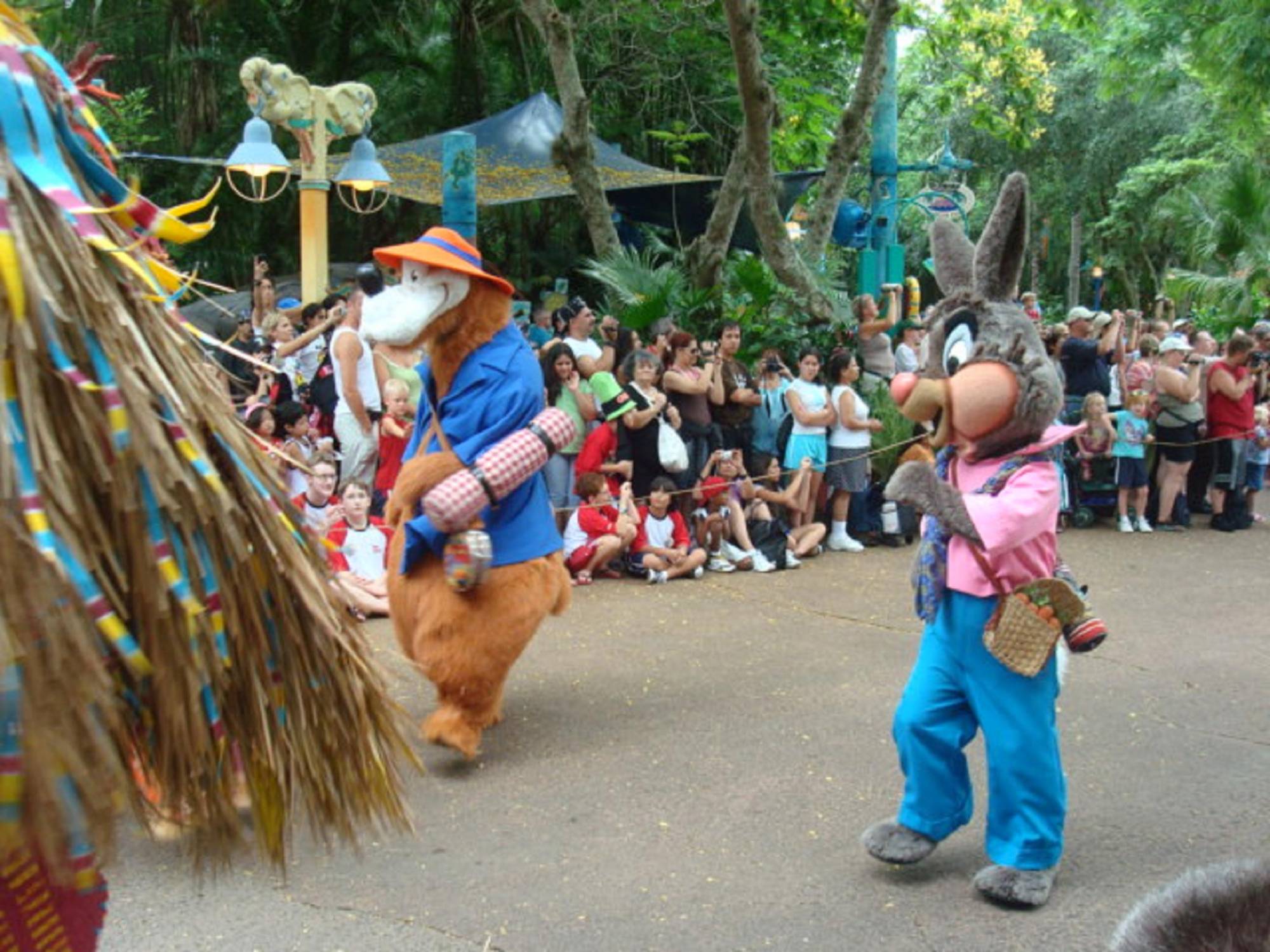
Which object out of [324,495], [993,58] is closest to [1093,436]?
[993,58]

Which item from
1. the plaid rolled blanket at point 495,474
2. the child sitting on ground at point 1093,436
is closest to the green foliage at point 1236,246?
the child sitting on ground at point 1093,436

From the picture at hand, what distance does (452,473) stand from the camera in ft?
14.8

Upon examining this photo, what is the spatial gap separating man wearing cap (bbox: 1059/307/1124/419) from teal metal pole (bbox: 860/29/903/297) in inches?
118

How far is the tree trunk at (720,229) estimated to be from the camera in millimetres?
11094

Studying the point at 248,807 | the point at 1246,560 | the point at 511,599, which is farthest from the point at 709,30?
the point at 248,807

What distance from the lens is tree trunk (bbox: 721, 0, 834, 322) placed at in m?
9.56

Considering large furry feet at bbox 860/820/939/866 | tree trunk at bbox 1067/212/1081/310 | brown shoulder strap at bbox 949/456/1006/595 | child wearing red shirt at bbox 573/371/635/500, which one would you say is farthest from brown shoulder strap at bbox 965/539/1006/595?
tree trunk at bbox 1067/212/1081/310

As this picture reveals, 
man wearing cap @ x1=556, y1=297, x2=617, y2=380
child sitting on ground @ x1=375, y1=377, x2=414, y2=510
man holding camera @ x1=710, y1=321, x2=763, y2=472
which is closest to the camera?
child sitting on ground @ x1=375, y1=377, x2=414, y2=510

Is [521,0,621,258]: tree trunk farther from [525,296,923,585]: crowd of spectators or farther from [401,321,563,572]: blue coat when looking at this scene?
[401,321,563,572]: blue coat

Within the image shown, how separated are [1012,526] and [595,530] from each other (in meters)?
4.49

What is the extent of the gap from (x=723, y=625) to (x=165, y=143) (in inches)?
481

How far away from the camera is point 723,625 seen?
22.8 ft

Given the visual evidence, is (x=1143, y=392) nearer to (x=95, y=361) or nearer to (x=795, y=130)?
(x=795, y=130)

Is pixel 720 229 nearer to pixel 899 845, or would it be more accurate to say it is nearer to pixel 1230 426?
pixel 1230 426
